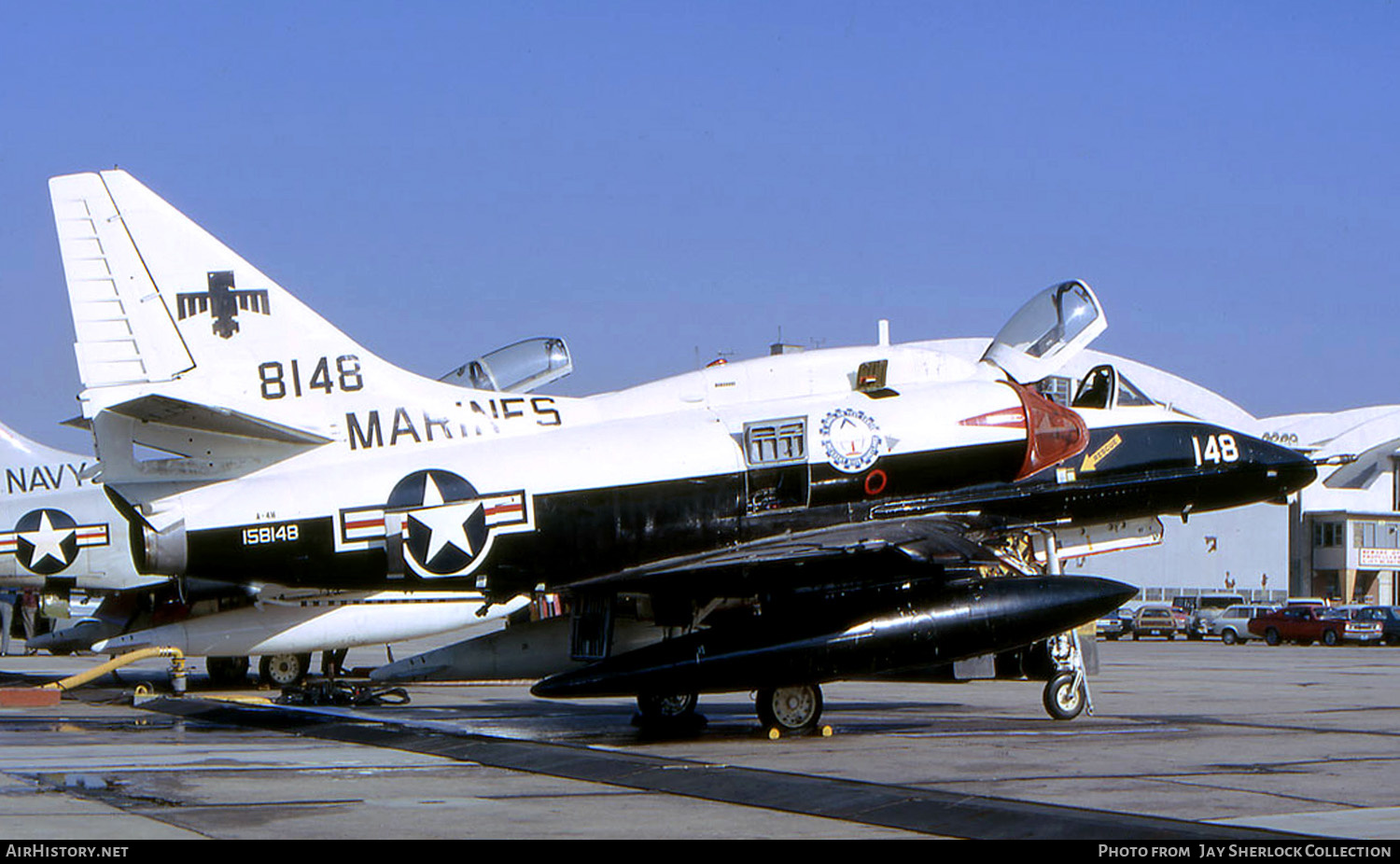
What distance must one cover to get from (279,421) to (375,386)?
1.20 metres

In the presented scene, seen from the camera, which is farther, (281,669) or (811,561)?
(281,669)

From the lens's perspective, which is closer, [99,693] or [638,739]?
[638,739]

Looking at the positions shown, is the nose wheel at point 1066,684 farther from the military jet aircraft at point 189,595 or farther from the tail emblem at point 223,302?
the tail emblem at point 223,302

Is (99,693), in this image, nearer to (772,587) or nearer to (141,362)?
(141,362)

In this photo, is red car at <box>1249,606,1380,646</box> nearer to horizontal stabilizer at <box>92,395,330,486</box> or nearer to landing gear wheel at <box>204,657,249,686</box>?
landing gear wheel at <box>204,657,249,686</box>

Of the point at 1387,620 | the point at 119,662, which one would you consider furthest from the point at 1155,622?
the point at 119,662

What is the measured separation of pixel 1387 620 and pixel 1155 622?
9028 millimetres

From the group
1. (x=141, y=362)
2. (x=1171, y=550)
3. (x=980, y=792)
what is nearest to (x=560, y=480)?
(x=141, y=362)

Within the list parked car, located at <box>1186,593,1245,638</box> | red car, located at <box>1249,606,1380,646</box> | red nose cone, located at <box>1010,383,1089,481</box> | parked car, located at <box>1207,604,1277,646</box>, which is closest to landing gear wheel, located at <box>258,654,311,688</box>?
red nose cone, located at <box>1010,383,1089,481</box>

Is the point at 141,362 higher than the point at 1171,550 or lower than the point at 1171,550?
higher

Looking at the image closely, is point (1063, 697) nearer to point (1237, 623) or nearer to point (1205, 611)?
point (1237, 623)

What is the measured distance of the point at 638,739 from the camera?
15.0 metres

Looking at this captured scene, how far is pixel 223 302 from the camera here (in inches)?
588

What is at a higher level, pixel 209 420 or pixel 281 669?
pixel 209 420
